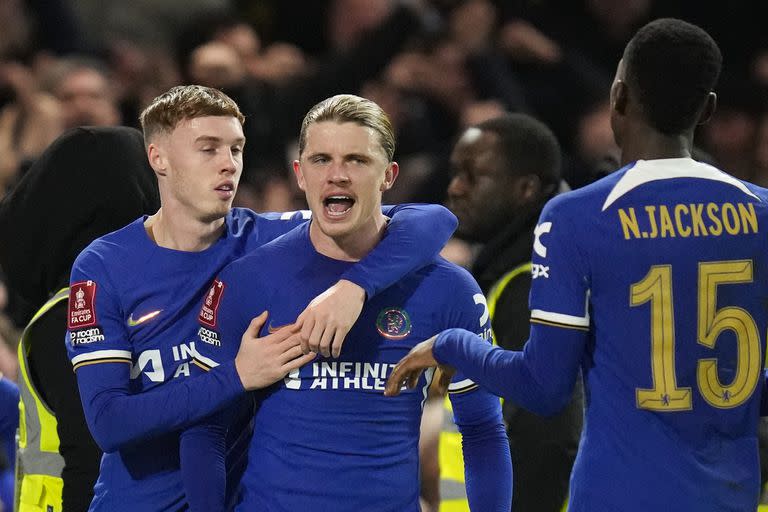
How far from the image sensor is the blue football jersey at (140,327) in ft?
11.3

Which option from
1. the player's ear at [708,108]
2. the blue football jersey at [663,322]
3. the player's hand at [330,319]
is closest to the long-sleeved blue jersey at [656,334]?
the blue football jersey at [663,322]

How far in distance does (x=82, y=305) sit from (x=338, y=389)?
73cm

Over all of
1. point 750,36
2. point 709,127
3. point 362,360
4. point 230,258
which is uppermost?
point 750,36

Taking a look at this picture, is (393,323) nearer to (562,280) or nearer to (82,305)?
(562,280)

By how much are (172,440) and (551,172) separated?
213 cm

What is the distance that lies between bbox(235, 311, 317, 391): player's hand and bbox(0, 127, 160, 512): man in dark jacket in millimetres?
682

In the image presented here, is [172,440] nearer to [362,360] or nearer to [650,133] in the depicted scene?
[362,360]

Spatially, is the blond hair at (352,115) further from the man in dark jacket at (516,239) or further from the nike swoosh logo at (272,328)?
the man in dark jacket at (516,239)

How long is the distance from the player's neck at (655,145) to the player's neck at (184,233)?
120 centimetres

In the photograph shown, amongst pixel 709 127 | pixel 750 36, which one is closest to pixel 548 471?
pixel 709 127

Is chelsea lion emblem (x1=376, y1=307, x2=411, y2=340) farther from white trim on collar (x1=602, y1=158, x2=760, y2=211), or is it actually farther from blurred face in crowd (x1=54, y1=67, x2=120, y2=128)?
blurred face in crowd (x1=54, y1=67, x2=120, y2=128)

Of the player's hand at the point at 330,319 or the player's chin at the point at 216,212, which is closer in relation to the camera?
the player's hand at the point at 330,319

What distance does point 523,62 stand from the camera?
28.5ft

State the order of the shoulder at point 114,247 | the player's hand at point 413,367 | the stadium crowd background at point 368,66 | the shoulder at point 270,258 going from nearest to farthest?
the player's hand at point 413,367, the shoulder at point 270,258, the shoulder at point 114,247, the stadium crowd background at point 368,66
